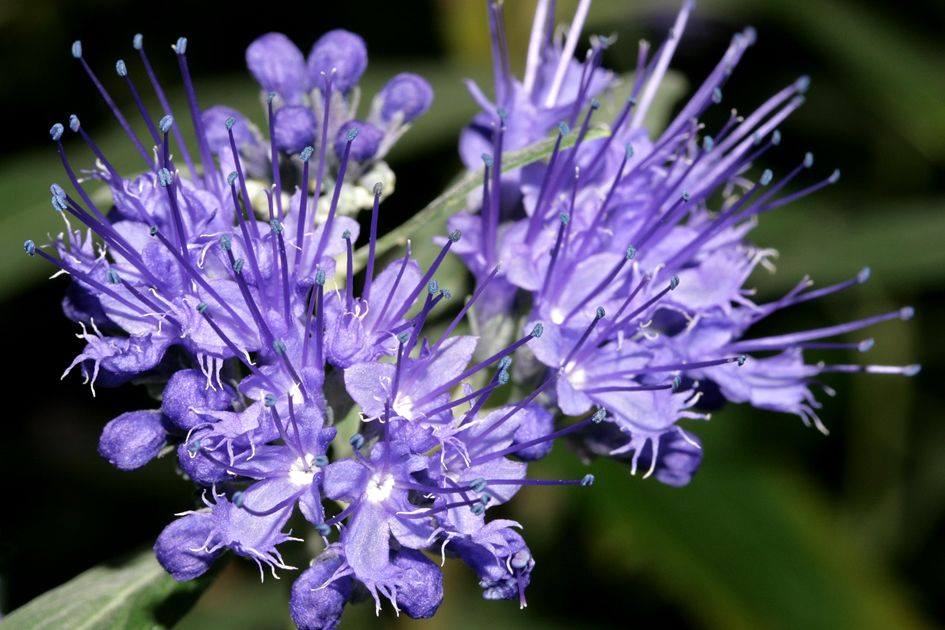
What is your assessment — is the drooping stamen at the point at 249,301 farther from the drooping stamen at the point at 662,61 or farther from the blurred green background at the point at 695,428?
the blurred green background at the point at 695,428

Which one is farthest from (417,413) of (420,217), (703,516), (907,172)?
(907,172)

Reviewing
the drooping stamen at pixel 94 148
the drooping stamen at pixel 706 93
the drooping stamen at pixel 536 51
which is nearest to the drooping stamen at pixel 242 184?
the drooping stamen at pixel 94 148

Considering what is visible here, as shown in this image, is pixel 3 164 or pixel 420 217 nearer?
pixel 420 217

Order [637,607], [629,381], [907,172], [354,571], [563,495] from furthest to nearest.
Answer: [907,172]
[637,607]
[563,495]
[629,381]
[354,571]

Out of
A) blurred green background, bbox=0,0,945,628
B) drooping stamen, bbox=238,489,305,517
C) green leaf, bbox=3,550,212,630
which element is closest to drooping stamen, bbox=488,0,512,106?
blurred green background, bbox=0,0,945,628

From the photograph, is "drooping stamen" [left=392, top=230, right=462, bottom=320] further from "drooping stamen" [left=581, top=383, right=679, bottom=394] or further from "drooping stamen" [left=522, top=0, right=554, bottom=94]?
"drooping stamen" [left=522, top=0, right=554, bottom=94]

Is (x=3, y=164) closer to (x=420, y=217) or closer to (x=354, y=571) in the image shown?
(x=420, y=217)

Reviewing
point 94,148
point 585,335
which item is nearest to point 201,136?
point 94,148
